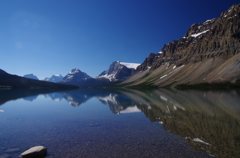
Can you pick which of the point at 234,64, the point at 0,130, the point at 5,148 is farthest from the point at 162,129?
the point at 234,64

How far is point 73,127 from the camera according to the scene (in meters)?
50.1

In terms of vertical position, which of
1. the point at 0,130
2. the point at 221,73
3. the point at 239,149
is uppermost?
the point at 221,73

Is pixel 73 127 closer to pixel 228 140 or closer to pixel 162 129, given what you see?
pixel 162 129

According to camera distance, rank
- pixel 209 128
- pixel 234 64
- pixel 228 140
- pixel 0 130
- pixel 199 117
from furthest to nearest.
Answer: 1. pixel 234 64
2. pixel 199 117
3. pixel 0 130
4. pixel 209 128
5. pixel 228 140

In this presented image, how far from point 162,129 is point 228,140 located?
1286 cm

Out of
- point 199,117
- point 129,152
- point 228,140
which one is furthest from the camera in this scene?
point 199,117

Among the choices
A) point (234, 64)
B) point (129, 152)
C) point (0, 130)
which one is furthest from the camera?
point (234, 64)

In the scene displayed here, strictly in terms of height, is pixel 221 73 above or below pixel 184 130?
above

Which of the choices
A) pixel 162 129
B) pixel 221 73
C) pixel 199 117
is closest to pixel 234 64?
pixel 221 73

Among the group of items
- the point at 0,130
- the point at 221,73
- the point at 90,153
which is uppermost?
the point at 221,73

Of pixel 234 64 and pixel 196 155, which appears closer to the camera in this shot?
pixel 196 155

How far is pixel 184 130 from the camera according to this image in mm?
42406

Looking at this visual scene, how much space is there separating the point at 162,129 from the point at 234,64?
543 ft

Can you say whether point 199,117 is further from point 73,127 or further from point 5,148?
point 5,148
